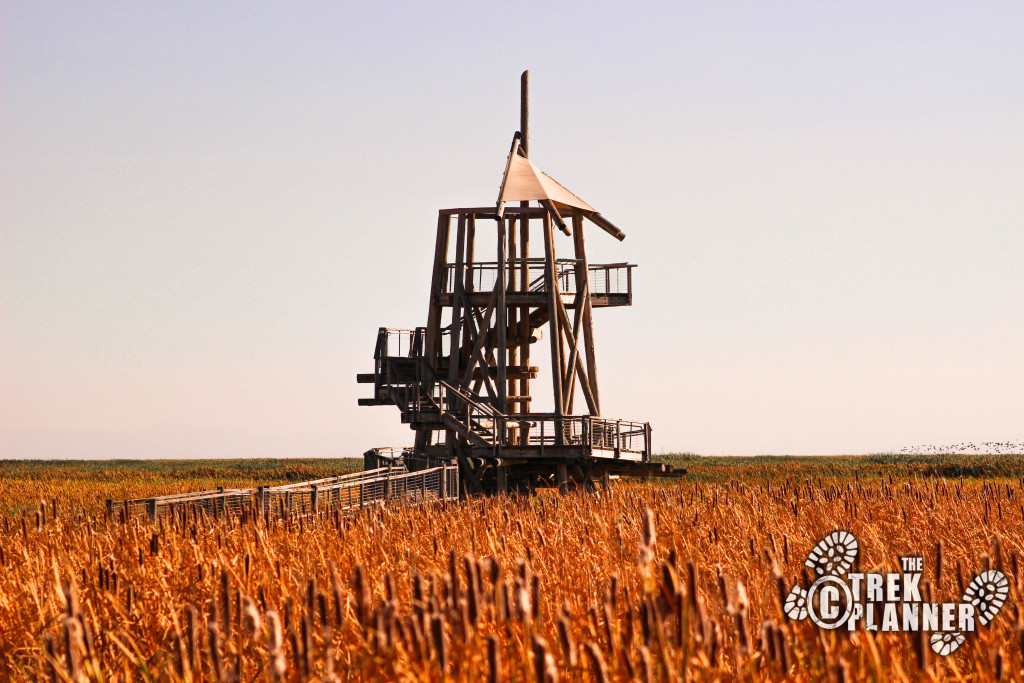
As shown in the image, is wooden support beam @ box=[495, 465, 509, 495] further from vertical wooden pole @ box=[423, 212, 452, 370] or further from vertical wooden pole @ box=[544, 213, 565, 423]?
vertical wooden pole @ box=[423, 212, 452, 370]

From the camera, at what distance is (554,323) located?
84.1ft

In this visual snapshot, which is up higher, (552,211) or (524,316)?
(552,211)

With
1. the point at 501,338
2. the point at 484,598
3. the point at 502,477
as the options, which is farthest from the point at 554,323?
the point at 484,598

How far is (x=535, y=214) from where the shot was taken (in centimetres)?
2702

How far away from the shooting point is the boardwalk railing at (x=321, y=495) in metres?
14.3

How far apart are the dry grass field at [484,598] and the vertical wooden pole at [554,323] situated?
11.4 meters

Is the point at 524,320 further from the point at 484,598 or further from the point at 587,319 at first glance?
the point at 484,598

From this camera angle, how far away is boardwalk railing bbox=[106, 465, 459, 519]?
14312mm

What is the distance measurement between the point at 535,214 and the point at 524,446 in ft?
20.6

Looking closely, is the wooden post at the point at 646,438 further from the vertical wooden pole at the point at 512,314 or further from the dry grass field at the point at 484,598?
→ the dry grass field at the point at 484,598

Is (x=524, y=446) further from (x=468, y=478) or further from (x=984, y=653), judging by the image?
(x=984, y=653)

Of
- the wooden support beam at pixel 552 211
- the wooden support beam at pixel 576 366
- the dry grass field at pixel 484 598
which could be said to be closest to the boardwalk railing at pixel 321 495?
the dry grass field at pixel 484 598

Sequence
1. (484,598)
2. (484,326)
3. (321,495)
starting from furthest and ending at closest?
(484,326) < (321,495) < (484,598)

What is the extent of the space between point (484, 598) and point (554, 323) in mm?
21743
